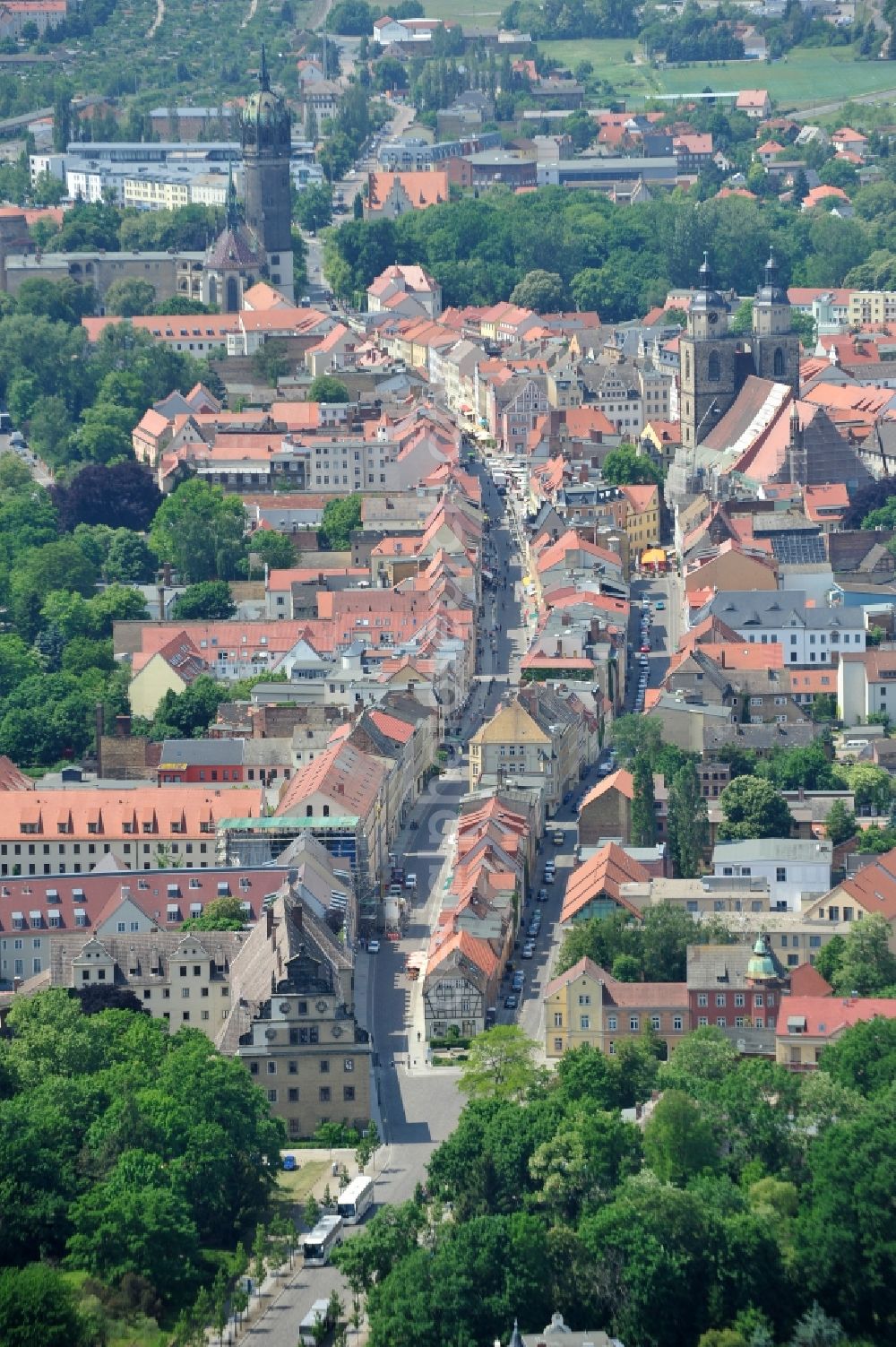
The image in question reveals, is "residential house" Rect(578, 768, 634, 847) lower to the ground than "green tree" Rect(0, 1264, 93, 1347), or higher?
lower

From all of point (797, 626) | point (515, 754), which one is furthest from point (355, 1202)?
point (797, 626)

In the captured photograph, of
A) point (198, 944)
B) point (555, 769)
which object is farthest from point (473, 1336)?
point (555, 769)

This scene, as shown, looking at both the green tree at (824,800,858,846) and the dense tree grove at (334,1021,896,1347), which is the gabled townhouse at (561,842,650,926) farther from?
the dense tree grove at (334,1021,896,1347)

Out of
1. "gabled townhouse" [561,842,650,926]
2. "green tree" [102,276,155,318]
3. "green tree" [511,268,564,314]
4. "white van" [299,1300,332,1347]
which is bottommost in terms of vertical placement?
"green tree" [511,268,564,314]

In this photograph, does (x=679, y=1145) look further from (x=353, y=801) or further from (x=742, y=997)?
(x=353, y=801)

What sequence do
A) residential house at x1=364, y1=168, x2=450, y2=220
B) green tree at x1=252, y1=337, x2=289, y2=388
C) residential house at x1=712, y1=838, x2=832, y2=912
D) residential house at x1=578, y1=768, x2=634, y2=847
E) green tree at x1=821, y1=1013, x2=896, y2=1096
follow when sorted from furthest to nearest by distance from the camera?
1. residential house at x1=364, y1=168, x2=450, y2=220
2. green tree at x1=252, y1=337, x2=289, y2=388
3. residential house at x1=578, y1=768, x2=634, y2=847
4. residential house at x1=712, y1=838, x2=832, y2=912
5. green tree at x1=821, y1=1013, x2=896, y2=1096

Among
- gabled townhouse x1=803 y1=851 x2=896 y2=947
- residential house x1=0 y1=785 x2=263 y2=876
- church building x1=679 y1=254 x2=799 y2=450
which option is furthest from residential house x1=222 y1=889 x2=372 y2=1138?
church building x1=679 y1=254 x2=799 y2=450

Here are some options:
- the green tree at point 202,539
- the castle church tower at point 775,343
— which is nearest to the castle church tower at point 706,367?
the castle church tower at point 775,343
